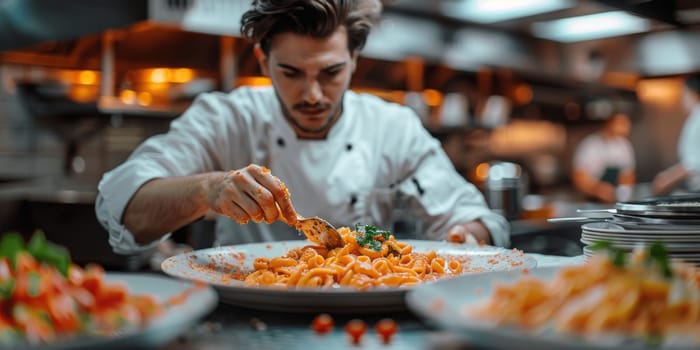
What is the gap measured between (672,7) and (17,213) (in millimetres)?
4735

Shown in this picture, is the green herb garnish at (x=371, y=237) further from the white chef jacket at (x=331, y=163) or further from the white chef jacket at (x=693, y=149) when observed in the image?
the white chef jacket at (x=693, y=149)

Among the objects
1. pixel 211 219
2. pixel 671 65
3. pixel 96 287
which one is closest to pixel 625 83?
pixel 671 65

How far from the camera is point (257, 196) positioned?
141 cm

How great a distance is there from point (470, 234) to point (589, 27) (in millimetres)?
5671

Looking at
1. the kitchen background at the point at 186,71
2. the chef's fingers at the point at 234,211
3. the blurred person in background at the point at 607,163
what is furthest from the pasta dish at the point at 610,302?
the blurred person in background at the point at 607,163

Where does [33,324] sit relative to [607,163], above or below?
above

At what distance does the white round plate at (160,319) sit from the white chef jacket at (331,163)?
1.13m

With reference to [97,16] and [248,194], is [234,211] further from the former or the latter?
[97,16]

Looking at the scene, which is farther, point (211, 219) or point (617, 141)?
point (617, 141)

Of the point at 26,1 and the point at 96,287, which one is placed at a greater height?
the point at 26,1

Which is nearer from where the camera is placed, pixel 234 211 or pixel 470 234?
pixel 234 211

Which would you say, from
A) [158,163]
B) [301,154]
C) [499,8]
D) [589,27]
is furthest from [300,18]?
[589,27]

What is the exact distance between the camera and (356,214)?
2.31 metres

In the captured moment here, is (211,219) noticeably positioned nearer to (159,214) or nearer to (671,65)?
(159,214)
